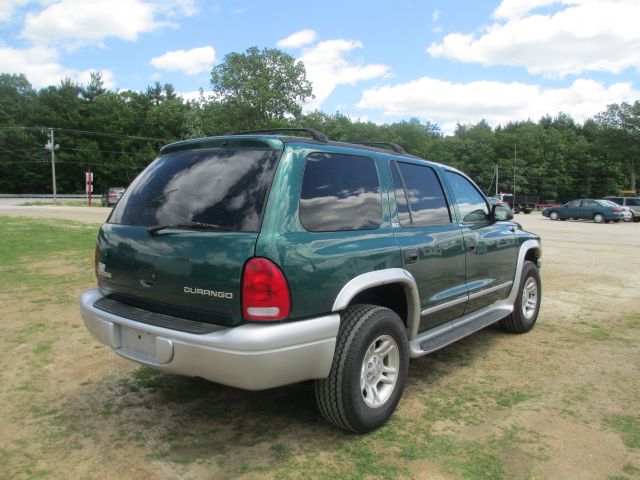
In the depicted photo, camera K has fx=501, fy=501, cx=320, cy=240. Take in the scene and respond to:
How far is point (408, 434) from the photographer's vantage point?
3084 millimetres

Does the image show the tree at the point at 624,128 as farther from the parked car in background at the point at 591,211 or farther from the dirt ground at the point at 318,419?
→ the dirt ground at the point at 318,419

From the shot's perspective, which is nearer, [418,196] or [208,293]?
[208,293]

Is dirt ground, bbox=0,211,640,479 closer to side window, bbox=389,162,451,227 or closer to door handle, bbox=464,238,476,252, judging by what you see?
door handle, bbox=464,238,476,252

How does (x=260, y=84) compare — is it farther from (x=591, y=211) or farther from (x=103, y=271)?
(x=103, y=271)

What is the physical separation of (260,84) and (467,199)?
5783 centimetres

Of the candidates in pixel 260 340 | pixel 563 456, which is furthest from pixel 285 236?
pixel 563 456

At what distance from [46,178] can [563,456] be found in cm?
7023

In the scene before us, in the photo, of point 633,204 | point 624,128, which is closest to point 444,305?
point 633,204

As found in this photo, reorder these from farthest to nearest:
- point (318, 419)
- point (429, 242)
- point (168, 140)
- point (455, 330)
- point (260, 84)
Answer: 1. point (168, 140)
2. point (260, 84)
3. point (455, 330)
4. point (429, 242)
5. point (318, 419)

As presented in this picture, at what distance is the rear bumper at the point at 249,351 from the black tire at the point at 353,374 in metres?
0.10

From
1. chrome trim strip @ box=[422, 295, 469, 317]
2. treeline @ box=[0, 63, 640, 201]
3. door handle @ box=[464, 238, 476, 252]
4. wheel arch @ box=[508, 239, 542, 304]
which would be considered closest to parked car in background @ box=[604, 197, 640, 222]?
wheel arch @ box=[508, 239, 542, 304]

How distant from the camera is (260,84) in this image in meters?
58.9

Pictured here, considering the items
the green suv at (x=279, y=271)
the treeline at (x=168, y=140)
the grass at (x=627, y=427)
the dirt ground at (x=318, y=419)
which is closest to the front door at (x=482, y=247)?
the green suv at (x=279, y=271)

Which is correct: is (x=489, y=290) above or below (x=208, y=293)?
below
